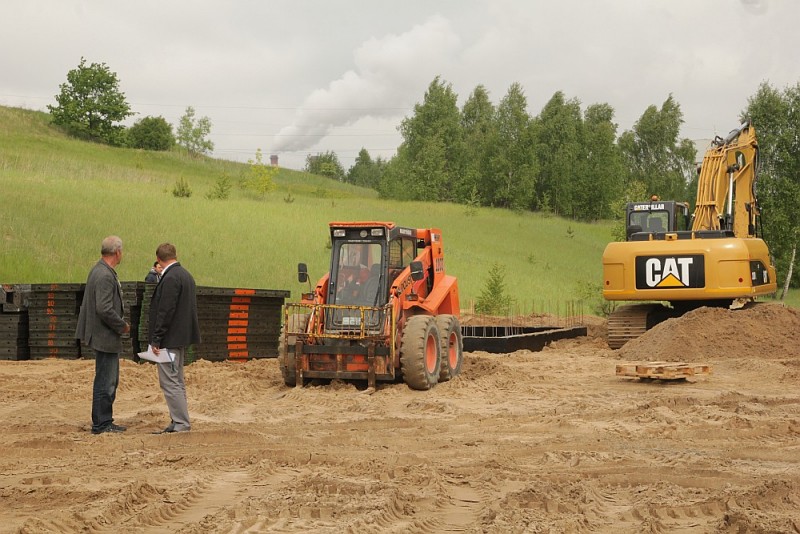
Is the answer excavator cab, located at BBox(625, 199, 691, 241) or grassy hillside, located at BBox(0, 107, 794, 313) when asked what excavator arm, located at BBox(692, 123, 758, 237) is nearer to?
excavator cab, located at BBox(625, 199, 691, 241)

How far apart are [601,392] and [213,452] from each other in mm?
6373

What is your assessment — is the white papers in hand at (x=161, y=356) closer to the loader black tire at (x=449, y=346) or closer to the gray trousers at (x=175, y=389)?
the gray trousers at (x=175, y=389)

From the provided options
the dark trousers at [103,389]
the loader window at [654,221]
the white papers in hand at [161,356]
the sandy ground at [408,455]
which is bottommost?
the sandy ground at [408,455]

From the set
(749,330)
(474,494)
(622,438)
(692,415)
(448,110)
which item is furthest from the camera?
(448,110)

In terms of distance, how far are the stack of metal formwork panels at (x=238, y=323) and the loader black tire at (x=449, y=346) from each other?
11.4 ft

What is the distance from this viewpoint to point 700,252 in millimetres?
17969

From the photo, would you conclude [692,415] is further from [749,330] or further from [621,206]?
[621,206]

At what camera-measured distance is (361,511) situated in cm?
621

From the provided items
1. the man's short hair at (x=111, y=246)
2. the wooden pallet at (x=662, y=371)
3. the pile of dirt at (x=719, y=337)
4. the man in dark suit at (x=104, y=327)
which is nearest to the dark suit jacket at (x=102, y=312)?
the man in dark suit at (x=104, y=327)

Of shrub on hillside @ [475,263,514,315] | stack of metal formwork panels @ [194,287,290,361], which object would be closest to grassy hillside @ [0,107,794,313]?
shrub on hillside @ [475,263,514,315]

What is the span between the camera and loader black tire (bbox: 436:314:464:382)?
538 inches

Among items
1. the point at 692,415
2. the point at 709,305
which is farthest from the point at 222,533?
the point at 709,305

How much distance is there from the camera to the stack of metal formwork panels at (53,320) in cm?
1530

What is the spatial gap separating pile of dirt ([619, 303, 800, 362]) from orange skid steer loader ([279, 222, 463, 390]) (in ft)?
15.4
